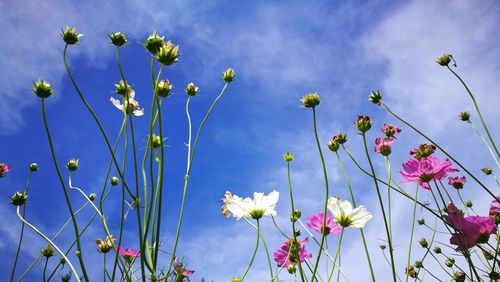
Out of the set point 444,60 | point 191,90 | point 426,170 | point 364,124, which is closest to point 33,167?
point 191,90

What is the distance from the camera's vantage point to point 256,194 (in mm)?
1297

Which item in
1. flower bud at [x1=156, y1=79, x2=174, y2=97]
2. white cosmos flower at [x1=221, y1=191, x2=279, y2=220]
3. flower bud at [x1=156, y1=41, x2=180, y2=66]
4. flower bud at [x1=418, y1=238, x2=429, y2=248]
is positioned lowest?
white cosmos flower at [x1=221, y1=191, x2=279, y2=220]

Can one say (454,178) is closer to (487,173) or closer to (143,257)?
(487,173)

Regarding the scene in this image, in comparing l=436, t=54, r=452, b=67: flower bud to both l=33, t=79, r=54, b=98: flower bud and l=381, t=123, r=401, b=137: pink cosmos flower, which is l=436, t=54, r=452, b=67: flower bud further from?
l=33, t=79, r=54, b=98: flower bud

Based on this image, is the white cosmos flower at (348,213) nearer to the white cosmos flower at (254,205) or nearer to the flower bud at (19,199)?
the white cosmos flower at (254,205)

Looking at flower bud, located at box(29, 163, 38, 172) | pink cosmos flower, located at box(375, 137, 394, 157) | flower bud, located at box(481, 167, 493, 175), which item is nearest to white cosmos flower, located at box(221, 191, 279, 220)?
pink cosmos flower, located at box(375, 137, 394, 157)

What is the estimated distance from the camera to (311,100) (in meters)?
1.33

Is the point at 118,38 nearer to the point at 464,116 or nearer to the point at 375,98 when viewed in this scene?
the point at 375,98

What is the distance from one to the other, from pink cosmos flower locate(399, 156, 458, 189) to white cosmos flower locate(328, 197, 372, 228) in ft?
1.52

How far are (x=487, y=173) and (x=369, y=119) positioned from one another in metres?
2.44

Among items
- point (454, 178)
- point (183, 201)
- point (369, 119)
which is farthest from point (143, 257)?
point (454, 178)

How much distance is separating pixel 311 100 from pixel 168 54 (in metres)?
0.54

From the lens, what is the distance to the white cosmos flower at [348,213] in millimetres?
1100

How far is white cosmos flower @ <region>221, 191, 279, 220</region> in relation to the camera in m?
1.26
